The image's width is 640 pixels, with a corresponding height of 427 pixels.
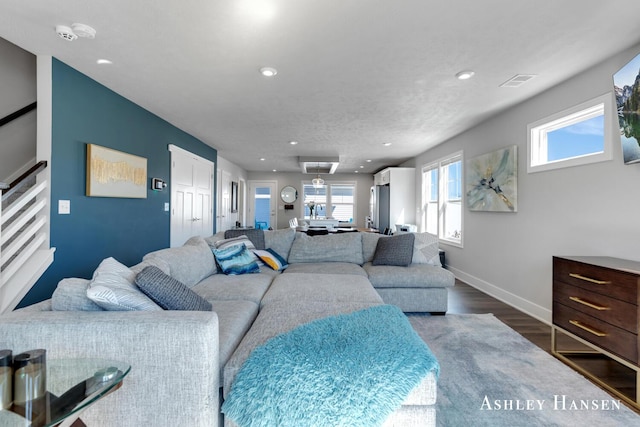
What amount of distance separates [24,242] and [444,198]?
5.71m

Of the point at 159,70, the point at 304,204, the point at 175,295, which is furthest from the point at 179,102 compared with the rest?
the point at 304,204

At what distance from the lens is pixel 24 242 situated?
2.44 metres

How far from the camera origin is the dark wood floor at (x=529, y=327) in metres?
2.16

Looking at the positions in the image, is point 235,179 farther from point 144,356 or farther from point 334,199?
point 144,356

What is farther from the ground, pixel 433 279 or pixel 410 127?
pixel 410 127

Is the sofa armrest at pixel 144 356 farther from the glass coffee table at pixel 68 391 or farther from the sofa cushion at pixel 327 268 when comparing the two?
the sofa cushion at pixel 327 268

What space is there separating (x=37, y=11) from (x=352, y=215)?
29.1 feet

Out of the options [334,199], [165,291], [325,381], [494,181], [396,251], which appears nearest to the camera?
[325,381]

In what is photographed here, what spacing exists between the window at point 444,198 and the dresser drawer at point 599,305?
2799 millimetres

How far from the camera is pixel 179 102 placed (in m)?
3.72

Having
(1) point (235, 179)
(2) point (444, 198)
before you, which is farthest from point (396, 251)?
(1) point (235, 179)

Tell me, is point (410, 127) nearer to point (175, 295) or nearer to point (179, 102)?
point (179, 102)

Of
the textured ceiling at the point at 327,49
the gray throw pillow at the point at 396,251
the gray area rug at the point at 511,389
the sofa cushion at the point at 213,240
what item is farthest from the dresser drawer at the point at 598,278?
the sofa cushion at the point at 213,240

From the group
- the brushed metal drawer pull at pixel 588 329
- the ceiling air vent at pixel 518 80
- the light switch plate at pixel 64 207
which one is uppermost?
the ceiling air vent at pixel 518 80
